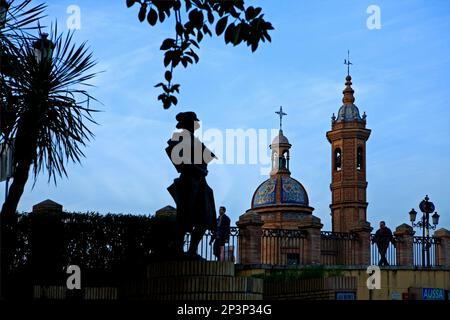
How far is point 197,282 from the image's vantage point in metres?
14.6

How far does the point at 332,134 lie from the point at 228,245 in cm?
3750

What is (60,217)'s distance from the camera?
20.7 meters

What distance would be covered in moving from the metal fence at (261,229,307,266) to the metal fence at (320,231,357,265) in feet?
3.51

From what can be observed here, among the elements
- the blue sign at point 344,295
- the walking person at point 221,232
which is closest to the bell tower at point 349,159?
the walking person at point 221,232

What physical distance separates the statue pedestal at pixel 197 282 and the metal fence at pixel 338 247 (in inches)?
665

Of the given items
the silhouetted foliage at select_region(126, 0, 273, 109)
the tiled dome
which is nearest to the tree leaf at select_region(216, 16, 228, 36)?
the silhouetted foliage at select_region(126, 0, 273, 109)

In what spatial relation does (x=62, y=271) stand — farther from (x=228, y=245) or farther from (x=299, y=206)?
(x=299, y=206)

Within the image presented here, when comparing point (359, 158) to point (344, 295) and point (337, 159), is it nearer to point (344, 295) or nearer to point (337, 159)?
point (337, 159)

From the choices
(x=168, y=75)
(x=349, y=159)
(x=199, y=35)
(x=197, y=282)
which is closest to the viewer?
(x=199, y=35)

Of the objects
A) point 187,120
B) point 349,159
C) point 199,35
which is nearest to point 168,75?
point 199,35

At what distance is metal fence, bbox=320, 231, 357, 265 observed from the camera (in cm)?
3183

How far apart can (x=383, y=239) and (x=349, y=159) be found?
32.6 meters

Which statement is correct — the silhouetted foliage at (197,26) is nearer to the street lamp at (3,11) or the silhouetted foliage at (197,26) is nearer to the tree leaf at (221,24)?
the tree leaf at (221,24)
